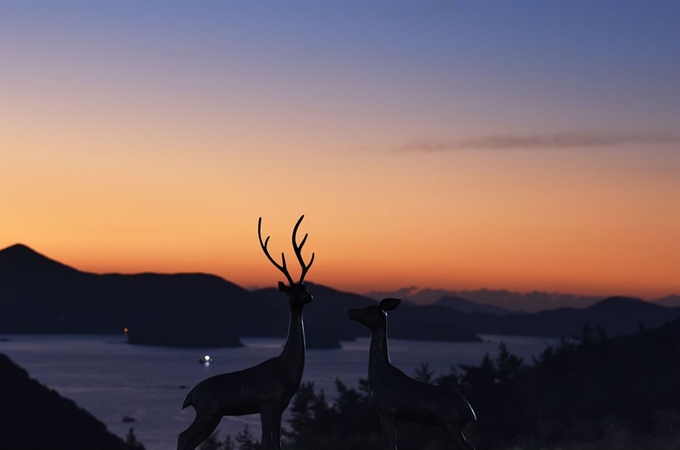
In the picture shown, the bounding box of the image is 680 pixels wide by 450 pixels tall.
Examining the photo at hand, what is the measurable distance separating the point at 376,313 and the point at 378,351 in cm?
31

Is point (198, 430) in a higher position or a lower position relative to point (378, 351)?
lower

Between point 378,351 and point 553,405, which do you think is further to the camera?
point 553,405

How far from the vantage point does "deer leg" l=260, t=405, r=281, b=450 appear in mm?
9086

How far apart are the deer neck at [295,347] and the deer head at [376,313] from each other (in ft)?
1.53

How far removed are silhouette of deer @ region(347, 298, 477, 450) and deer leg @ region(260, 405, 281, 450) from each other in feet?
2.57

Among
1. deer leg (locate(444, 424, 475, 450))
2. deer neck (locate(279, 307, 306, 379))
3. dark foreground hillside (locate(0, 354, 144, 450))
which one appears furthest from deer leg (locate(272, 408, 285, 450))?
dark foreground hillside (locate(0, 354, 144, 450))

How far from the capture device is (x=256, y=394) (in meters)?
9.16

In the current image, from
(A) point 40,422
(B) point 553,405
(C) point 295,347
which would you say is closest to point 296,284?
(C) point 295,347

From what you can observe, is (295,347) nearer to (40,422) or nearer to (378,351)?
(378,351)

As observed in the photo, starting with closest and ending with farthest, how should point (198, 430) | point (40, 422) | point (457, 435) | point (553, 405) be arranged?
point (457, 435) < point (198, 430) < point (553, 405) < point (40, 422)

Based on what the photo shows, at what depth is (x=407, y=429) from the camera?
23969 millimetres

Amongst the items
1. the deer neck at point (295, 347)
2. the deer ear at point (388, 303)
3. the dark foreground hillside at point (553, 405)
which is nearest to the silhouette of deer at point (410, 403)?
the deer ear at point (388, 303)

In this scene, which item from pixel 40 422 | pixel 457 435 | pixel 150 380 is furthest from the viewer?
pixel 150 380

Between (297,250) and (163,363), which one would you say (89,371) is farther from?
(297,250)
